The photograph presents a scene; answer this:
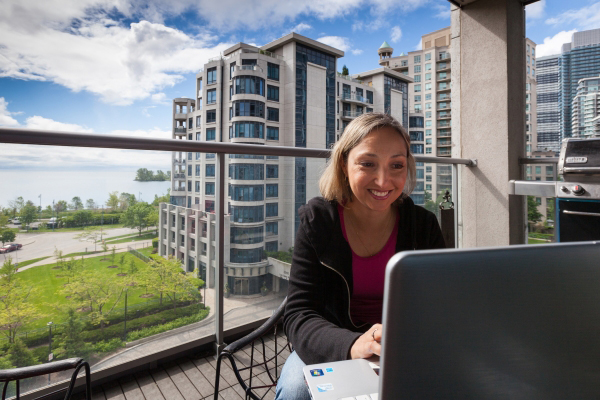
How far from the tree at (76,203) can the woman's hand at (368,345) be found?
1341mm

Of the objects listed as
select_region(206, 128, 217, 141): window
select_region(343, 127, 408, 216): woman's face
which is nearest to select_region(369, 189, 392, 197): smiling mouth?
select_region(343, 127, 408, 216): woman's face

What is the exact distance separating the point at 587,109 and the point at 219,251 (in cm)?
357

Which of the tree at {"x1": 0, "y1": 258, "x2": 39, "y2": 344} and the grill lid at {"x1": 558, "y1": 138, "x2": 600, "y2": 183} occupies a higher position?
the grill lid at {"x1": 558, "y1": 138, "x2": 600, "y2": 183}

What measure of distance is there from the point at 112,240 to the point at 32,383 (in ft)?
1.97

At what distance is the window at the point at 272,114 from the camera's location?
161 feet

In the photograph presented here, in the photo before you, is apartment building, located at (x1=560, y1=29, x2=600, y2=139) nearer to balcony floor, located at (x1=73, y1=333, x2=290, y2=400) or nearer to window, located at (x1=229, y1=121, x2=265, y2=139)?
balcony floor, located at (x1=73, y1=333, x2=290, y2=400)

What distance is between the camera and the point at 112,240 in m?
1.50

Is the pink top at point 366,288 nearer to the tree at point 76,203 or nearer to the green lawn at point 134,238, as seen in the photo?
the green lawn at point 134,238

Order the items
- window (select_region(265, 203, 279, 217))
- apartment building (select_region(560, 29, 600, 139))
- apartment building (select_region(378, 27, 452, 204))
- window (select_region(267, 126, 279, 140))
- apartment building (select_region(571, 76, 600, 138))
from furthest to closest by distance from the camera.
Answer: window (select_region(267, 126, 279, 140)) < apartment building (select_region(378, 27, 452, 204)) < apartment building (select_region(560, 29, 600, 139)) < apartment building (select_region(571, 76, 600, 138)) < window (select_region(265, 203, 279, 217))

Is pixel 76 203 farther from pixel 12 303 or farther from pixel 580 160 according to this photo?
pixel 580 160

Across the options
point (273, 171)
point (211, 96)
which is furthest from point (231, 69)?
point (273, 171)

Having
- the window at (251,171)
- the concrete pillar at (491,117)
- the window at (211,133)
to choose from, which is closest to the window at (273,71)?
the window at (211,133)

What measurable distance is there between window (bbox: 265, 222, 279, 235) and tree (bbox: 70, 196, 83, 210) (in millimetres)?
970

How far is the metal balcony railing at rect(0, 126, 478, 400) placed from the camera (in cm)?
122
